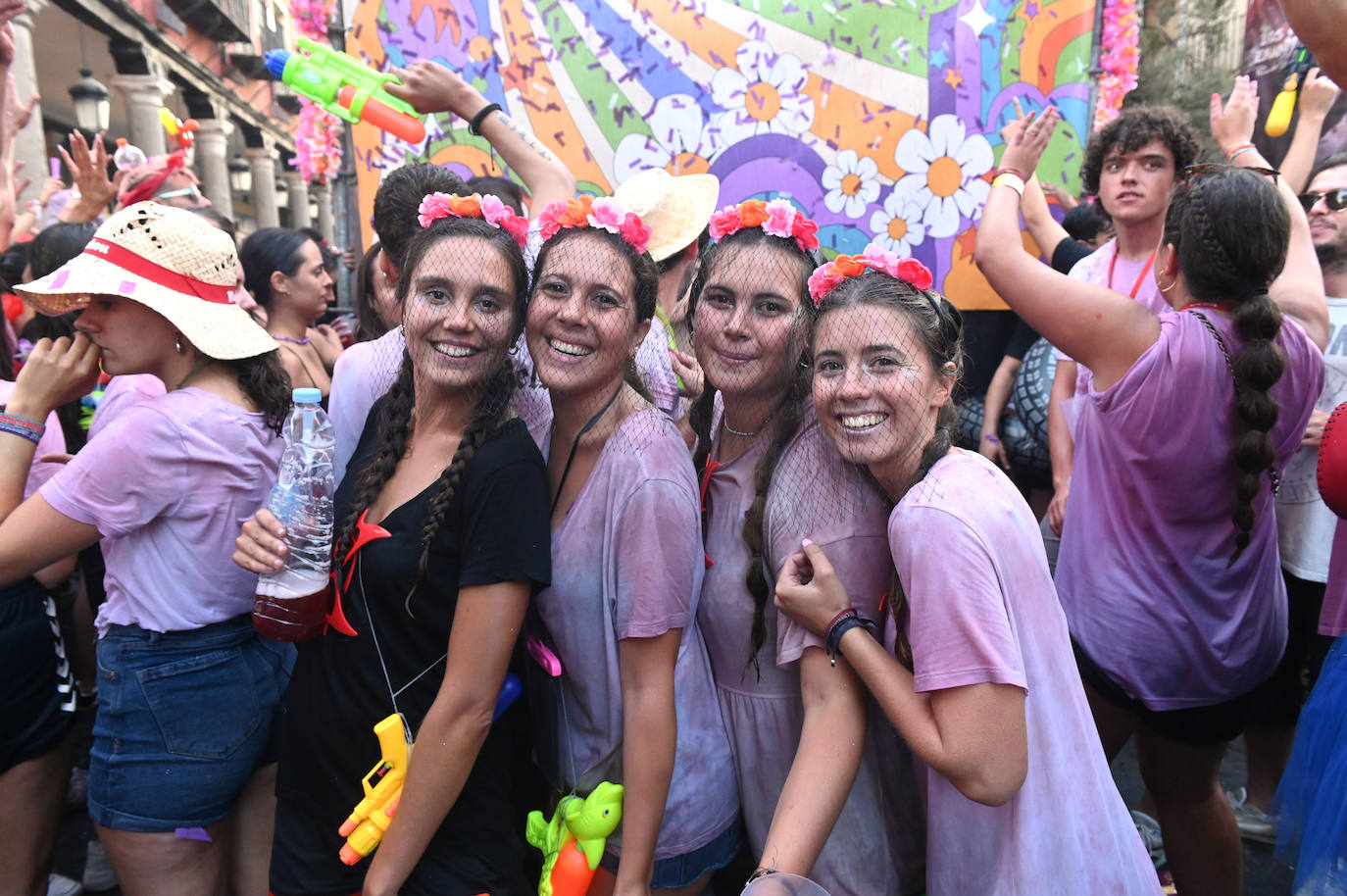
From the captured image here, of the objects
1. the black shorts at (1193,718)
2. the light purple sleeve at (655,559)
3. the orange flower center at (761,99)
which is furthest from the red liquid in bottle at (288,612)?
the orange flower center at (761,99)

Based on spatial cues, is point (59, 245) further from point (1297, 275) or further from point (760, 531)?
point (1297, 275)

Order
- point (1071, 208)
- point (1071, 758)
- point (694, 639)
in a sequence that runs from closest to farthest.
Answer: point (1071, 758) → point (694, 639) → point (1071, 208)

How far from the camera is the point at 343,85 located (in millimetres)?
3135

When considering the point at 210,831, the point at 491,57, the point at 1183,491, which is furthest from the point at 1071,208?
the point at 210,831

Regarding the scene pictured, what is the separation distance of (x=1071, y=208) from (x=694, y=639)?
3.98m

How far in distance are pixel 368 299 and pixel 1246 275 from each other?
3.26 metres

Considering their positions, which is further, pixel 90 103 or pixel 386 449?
pixel 90 103

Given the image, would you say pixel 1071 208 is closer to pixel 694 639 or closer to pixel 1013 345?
pixel 1013 345

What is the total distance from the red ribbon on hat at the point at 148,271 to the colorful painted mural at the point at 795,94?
7.65 ft

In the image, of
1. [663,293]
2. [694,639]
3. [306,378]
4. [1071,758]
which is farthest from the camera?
[306,378]

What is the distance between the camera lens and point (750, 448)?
2.01 m

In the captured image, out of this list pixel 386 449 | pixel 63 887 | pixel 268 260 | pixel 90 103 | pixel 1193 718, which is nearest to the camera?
pixel 386 449

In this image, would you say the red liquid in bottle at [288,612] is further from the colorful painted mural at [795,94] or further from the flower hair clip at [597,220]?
the colorful painted mural at [795,94]

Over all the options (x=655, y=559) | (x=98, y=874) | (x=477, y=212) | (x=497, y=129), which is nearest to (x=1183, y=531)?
(x=655, y=559)
